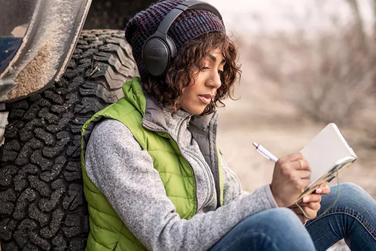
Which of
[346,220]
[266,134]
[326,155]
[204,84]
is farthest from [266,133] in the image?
[326,155]

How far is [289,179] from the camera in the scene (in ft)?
6.34

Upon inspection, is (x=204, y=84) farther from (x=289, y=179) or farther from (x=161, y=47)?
(x=289, y=179)

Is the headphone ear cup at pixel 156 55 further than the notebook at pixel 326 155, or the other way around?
the headphone ear cup at pixel 156 55

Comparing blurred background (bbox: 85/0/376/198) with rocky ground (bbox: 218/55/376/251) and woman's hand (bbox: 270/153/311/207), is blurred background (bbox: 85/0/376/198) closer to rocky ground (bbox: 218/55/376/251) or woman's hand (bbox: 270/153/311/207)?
rocky ground (bbox: 218/55/376/251)

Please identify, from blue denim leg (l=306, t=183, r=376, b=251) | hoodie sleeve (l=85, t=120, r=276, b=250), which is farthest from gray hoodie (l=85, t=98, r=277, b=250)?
blue denim leg (l=306, t=183, r=376, b=251)

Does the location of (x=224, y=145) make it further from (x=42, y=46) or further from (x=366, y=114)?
(x=42, y=46)

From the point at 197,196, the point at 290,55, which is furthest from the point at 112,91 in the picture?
the point at 290,55

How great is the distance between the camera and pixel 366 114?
6.27 metres

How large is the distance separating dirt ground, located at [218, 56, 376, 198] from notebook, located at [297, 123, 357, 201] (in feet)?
7.98

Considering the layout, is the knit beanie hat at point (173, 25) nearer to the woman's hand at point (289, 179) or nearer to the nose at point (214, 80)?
the nose at point (214, 80)

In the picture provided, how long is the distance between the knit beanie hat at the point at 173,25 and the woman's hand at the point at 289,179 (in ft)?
1.30

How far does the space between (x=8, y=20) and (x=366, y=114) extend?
14.9 feet

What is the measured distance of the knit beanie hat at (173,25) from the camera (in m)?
2.15

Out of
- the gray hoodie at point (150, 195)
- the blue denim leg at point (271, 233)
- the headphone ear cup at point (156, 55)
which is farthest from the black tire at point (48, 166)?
the blue denim leg at point (271, 233)
